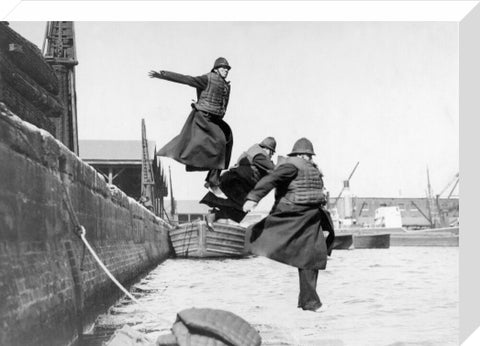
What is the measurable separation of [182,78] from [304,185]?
4.45ft

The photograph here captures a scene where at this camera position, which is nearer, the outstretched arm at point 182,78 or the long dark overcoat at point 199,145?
the outstretched arm at point 182,78

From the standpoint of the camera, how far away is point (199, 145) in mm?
4887

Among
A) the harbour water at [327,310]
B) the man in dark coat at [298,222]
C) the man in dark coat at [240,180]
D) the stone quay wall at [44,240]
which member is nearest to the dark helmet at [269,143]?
the man in dark coat at [240,180]

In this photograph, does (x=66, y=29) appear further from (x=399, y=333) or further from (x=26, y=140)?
(x=399, y=333)

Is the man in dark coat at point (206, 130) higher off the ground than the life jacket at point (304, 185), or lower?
higher

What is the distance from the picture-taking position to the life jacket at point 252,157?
5.13m

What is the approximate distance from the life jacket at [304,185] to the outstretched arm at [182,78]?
968mm

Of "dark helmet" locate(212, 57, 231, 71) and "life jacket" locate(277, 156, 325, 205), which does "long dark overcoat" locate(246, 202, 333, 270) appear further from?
"dark helmet" locate(212, 57, 231, 71)

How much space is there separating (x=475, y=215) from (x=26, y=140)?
4.66 metres

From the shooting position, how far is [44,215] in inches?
164

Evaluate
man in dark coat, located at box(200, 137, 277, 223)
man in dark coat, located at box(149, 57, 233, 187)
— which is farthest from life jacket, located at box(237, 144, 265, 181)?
man in dark coat, located at box(149, 57, 233, 187)

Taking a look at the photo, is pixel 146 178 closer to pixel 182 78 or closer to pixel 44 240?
pixel 182 78

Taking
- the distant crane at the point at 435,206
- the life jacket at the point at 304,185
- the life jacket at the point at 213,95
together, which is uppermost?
the life jacket at the point at 213,95

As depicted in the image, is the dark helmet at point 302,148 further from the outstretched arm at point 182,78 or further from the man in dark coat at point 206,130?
the outstretched arm at point 182,78
